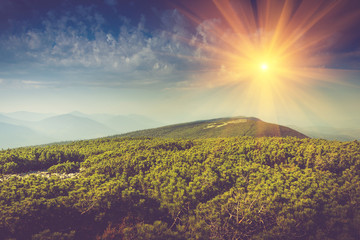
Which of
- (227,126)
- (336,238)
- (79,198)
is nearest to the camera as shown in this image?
(336,238)

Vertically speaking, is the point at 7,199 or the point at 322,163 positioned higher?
the point at 322,163

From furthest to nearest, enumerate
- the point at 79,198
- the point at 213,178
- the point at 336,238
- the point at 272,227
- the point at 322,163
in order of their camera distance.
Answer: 1. the point at 322,163
2. the point at 213,178
3. the point at 79,198
4. the point at 272,227
5. the point at 336,238

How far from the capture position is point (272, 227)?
13.0 meters

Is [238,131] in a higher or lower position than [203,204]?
lower

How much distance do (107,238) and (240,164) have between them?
16.1 metres

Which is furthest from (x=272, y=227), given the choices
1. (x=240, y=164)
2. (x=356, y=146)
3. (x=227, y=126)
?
(x=227, y=126)

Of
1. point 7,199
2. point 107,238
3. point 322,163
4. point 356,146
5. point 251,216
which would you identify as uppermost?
point 356,146

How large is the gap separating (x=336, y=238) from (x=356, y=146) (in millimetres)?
17832

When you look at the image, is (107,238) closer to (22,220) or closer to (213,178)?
(22,220)

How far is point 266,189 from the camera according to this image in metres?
16.1

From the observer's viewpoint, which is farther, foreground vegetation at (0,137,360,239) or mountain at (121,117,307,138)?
mountain at (121,117,307,138)

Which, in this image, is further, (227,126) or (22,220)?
→ (227,126)

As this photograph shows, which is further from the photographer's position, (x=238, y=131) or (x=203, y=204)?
(x=238, y=131)

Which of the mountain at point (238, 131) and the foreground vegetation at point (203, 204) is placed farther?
the mountain at point (238, 131)
